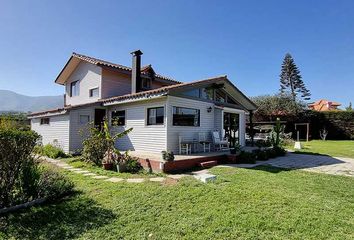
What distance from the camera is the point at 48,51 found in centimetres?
1584

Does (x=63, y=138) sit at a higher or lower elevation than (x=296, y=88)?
lower

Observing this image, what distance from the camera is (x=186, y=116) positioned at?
12469 mm

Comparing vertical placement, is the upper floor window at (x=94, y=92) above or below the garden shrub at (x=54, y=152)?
above

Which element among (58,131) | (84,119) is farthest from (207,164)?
(58,131)

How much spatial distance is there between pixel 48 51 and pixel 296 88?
46.6 metres

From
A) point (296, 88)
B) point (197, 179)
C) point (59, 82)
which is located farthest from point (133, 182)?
point (296, 88)

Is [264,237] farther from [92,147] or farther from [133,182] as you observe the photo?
[92,147]

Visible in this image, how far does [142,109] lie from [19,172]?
787cm

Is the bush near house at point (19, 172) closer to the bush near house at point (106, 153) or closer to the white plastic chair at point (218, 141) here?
the bush near house at point (106, 153)

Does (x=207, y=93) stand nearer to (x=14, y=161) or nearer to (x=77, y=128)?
(x=77, y=128)

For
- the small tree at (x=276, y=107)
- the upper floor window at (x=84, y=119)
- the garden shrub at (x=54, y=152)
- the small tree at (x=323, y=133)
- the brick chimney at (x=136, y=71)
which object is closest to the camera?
the garden shrub at (x=54, y=152)

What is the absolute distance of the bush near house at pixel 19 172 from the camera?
16.5ft

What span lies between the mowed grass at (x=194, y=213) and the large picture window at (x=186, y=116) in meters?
5.13

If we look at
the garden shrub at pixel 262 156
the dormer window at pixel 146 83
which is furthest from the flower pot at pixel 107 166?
the dormer window at pixel 146 83
